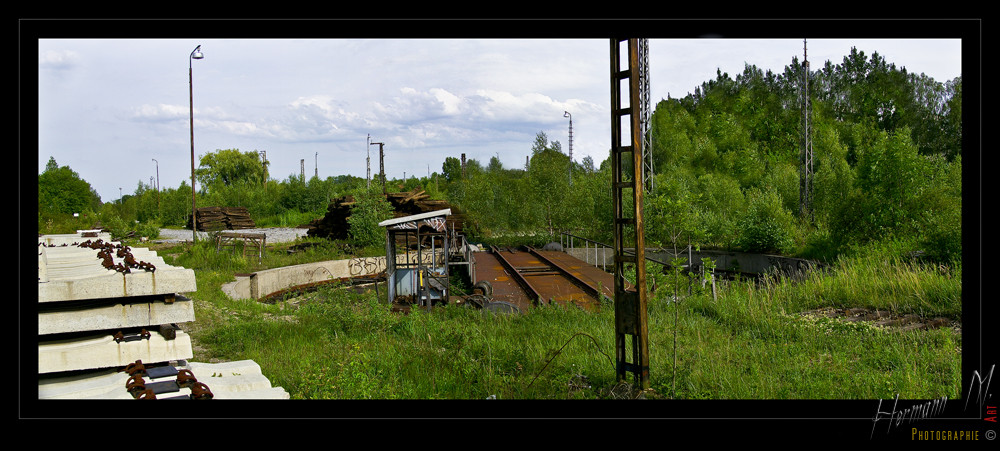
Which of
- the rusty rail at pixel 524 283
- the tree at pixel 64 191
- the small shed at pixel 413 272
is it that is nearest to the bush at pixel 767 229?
the rusty rail at pixel 524 283

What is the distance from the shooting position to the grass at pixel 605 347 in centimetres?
573

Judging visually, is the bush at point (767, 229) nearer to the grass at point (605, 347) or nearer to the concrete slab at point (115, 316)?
the grass at point (605, 347)

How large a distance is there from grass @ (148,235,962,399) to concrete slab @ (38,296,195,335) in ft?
4.67

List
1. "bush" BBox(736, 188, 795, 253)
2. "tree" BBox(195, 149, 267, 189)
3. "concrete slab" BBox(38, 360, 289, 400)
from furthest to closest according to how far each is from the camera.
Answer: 1. "tree" BBox(195, 149, 267, 189)
2. "bush" BBox(736, 188, 795, 253)
3. "concrete slab" BBox(38, 360, 289, 400)

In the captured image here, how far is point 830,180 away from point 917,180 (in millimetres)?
4678

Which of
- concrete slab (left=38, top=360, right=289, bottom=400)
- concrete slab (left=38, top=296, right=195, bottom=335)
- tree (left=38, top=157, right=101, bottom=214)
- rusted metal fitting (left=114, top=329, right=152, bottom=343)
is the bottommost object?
concrete slab (left=38, top=360, right=289, bottom=400)

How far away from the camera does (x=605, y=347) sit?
7766 mm

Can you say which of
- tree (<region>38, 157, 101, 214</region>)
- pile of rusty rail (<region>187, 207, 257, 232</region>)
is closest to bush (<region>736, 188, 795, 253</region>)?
tree (<region>38, 157, 101, 214</region>)

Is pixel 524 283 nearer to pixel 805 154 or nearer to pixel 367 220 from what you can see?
pixel 367 220

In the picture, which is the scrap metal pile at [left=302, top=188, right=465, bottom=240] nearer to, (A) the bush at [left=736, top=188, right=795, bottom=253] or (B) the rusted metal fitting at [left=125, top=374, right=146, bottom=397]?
(A) the bush at [left=736, top=188, right=795, bottom=253]

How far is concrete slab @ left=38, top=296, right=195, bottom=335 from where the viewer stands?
399 centimetres

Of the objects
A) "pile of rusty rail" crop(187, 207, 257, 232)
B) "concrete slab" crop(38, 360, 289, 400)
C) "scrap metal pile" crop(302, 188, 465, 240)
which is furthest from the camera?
"pile of rusty rail" crop(187, 207, 257, 232)
